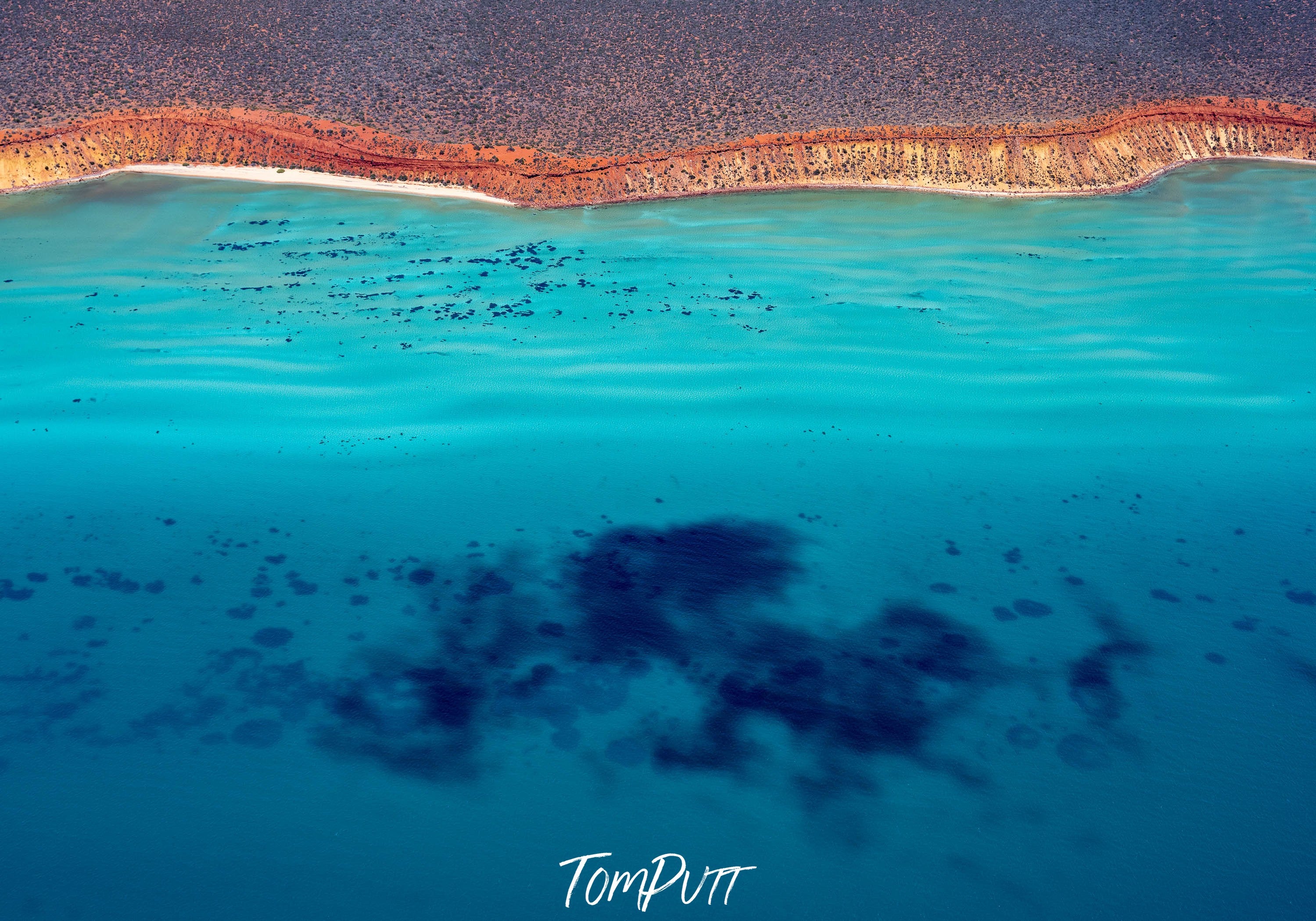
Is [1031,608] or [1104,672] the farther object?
[1031,608]

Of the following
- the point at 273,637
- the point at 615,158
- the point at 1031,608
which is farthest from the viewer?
the point at 615,158

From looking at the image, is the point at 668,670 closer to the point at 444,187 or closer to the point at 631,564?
the point at 631,564

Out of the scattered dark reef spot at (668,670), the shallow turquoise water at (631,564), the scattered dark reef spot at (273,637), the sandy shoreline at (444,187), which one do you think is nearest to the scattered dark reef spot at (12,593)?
the shallow turquoise water at (631,564)

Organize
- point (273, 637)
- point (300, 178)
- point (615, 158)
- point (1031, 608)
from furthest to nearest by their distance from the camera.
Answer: point (615, 158) < point (300, 178) < point (1031, 608) < point (273, 637)

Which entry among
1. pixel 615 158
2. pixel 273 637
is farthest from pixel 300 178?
pixel 273 637

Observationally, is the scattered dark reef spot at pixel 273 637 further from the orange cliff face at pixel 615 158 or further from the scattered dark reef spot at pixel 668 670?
the orange cliff face at pixel 615 158

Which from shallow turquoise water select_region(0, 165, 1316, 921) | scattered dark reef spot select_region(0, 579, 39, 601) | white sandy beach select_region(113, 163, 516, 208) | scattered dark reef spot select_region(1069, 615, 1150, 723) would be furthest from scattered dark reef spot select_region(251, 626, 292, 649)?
white sandy beach select_region(113, 163, 516, 208)
